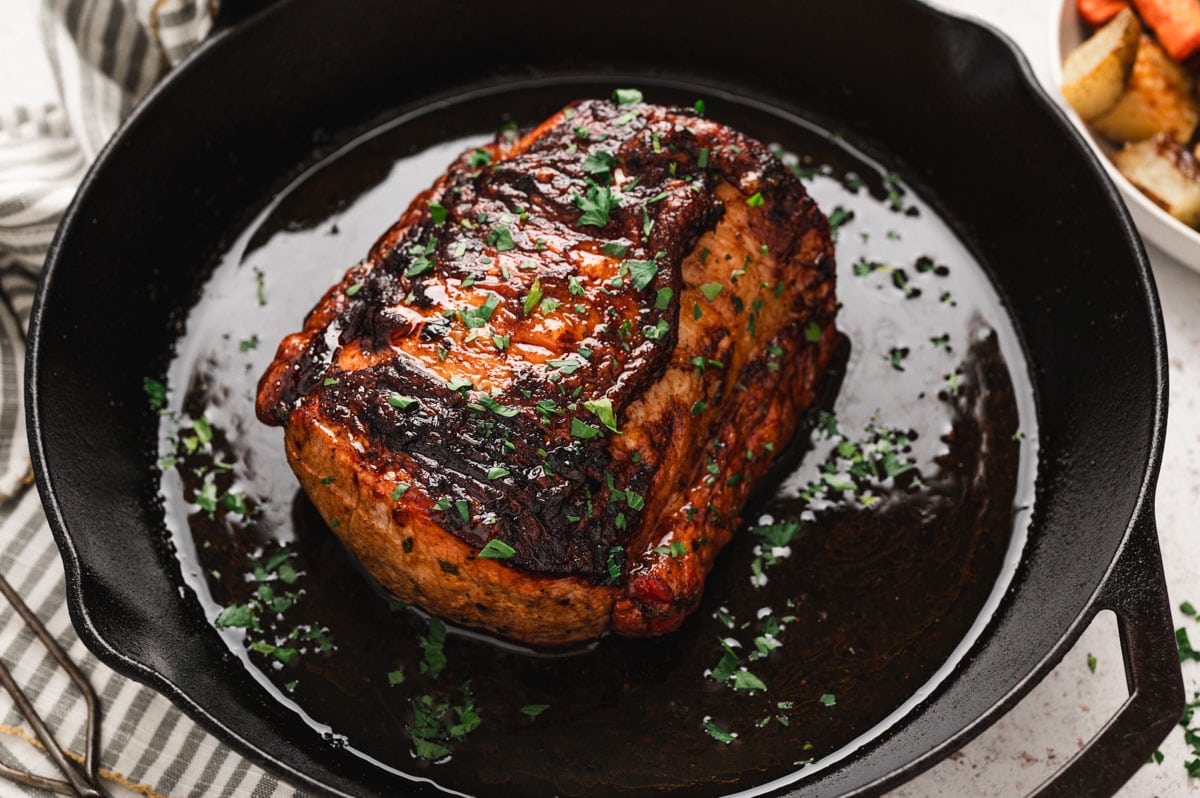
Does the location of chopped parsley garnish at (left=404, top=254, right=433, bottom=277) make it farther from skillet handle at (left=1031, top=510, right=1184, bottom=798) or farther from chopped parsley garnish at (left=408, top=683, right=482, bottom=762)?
skillet handle at (left=1031, top=510, right=1184, bottom=798)

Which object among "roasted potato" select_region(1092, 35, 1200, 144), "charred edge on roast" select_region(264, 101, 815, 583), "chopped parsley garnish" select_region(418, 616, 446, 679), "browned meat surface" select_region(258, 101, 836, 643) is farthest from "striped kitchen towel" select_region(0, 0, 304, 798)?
"roasted potato" select_region(1092, 35, 1200, 144)

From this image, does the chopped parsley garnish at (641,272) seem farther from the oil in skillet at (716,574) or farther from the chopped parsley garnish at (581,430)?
the oil in skillet at (716,574)

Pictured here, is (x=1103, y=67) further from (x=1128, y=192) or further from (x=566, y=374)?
(x=566, y=374)

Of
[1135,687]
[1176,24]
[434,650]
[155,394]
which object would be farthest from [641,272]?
[1176,24]

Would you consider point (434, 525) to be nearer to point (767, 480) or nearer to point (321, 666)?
point (321, 666)

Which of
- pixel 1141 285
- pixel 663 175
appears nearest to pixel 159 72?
pixel 663 175
